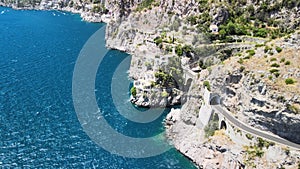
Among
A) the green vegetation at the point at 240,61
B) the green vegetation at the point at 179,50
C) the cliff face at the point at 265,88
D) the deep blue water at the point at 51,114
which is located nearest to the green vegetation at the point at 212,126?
the cliff face at the point at 265,88

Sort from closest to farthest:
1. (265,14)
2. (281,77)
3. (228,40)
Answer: (281,77)
(228,40)
(265,14)

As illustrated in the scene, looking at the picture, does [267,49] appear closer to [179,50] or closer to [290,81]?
[290,81]

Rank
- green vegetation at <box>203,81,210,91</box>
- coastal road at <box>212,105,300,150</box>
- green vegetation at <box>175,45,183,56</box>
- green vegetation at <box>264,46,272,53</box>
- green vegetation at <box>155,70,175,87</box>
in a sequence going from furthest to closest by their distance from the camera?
green vegetation at <box>175,45,183,56</box> < green vegetation at <box>155,70,175,87</box> < green vegetation at <box>203,81,210,91</box> < green vegetation at <box>264,46,272,53</box> < coastal road at <box>212,105,300,150</box>

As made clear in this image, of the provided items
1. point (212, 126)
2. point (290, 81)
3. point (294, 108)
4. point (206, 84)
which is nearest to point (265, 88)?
point (290, 81)

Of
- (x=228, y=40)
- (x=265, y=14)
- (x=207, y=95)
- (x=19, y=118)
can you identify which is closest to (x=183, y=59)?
(x=228, y=40)

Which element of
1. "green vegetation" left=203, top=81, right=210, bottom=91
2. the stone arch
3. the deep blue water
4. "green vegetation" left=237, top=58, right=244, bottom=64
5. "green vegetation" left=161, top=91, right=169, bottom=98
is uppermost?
"green vegetation" left=237, top=58, right=244, bottom=64

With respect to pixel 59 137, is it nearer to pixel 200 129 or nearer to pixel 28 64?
pixel 200 129

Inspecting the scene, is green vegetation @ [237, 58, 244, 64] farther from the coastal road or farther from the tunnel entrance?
the tunnel entrance

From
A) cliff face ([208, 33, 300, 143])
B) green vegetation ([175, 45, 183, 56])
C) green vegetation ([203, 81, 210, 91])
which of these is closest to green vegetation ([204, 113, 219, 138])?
cliff face ([208, 33, 300, 143])
